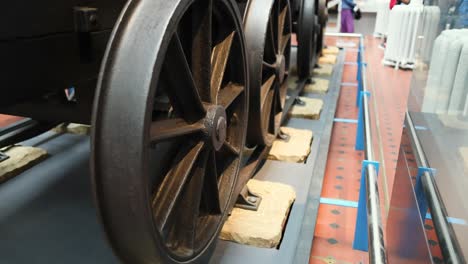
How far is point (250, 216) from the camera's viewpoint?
1.39m

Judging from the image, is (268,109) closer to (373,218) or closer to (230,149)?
(230,149)

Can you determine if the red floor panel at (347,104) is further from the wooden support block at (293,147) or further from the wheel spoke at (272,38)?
the wheel spoke at (272,38)

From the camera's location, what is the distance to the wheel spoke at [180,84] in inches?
35.1

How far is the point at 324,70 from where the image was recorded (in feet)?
11.5

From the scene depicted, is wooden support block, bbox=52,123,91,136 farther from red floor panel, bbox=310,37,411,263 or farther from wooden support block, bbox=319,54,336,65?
wooden support block, bbox=319,54,336,65

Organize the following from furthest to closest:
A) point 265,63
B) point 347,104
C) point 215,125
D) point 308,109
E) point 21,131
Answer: point 347,104
point 308,109
point 21,131
point 265,63
point 215,125

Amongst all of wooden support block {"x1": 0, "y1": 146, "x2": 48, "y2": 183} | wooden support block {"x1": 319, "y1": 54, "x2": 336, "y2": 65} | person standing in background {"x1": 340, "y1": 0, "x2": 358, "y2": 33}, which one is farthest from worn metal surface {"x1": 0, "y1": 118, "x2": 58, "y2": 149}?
person standing in background {"x1": 340, "y1": 0, "x2": 358, "y2": 33}

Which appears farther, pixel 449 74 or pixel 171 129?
pixel 449 74

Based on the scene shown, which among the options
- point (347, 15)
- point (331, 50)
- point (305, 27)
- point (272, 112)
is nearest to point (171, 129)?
point (272, 112)

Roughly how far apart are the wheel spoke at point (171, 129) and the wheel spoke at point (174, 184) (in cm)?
5

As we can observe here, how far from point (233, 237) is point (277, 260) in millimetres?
157

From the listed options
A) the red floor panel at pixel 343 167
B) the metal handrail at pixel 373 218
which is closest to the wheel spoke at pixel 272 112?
the red floor panel at pixel 343 167

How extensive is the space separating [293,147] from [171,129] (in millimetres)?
1102

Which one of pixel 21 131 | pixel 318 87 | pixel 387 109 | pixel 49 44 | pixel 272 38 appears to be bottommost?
pixel 387 109
